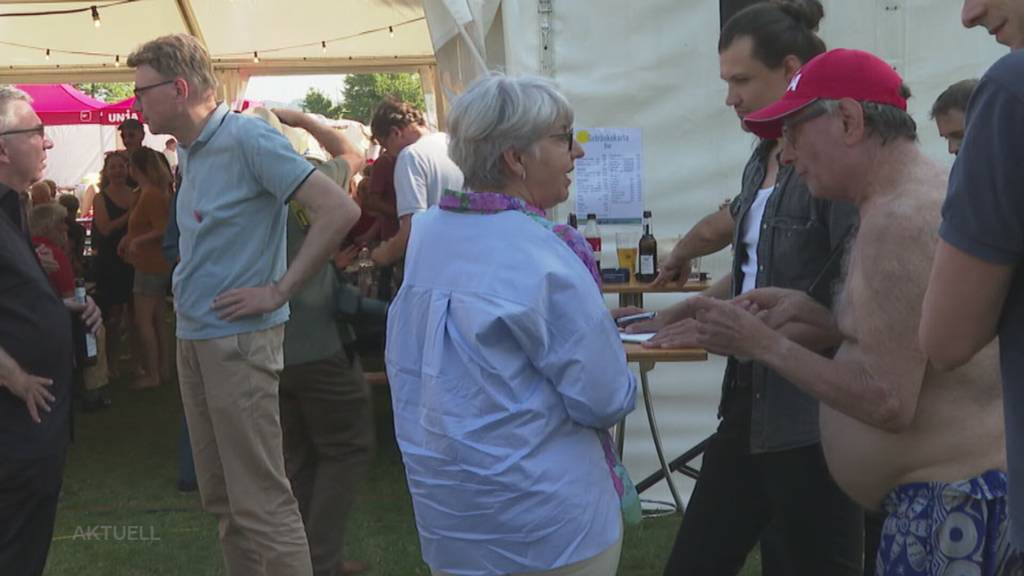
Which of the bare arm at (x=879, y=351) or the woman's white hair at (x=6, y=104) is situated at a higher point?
the woman's white hair at (x=6, y=104)

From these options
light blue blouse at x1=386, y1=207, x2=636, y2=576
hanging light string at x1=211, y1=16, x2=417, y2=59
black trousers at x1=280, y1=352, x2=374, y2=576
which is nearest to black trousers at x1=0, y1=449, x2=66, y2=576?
black trousers at x1=280, y1=352, x2=374, y2=576

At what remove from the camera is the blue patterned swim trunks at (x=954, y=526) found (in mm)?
2021

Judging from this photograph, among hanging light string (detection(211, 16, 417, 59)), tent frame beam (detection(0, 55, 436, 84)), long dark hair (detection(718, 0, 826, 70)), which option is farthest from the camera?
tent frame beam (detection(0, 55, 436, 84))

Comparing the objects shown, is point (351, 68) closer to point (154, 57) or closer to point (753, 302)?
point (154, 57)

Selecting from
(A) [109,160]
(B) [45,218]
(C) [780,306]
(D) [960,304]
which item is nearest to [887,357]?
(C) [780,306]

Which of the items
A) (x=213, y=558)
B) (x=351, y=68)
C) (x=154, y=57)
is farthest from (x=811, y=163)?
(x=351, y=68)

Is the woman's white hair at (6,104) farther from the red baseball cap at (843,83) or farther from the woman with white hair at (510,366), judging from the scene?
the red baseball cap at (843,83)

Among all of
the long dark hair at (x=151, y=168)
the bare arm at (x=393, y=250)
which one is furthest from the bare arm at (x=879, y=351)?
the long dark hair at (x=151, y=168)

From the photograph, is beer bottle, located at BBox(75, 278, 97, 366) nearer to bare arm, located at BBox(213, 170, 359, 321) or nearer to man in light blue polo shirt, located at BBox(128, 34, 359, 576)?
man in light blue polo shirt, located at BBox(128, 34, 359, 576)

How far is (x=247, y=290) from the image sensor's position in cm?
358

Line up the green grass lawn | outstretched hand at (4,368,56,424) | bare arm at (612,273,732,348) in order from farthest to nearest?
the green grass lawn → outstretched hand at (4,368,56,424) → bare arm at (612,273,732,348)

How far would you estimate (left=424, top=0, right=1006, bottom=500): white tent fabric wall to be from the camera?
17.7ft

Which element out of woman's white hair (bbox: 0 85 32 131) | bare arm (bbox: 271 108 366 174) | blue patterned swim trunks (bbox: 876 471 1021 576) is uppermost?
woman's white hair (bbox: 0 85 32 131)

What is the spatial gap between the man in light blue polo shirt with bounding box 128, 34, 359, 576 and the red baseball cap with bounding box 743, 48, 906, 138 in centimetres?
172
